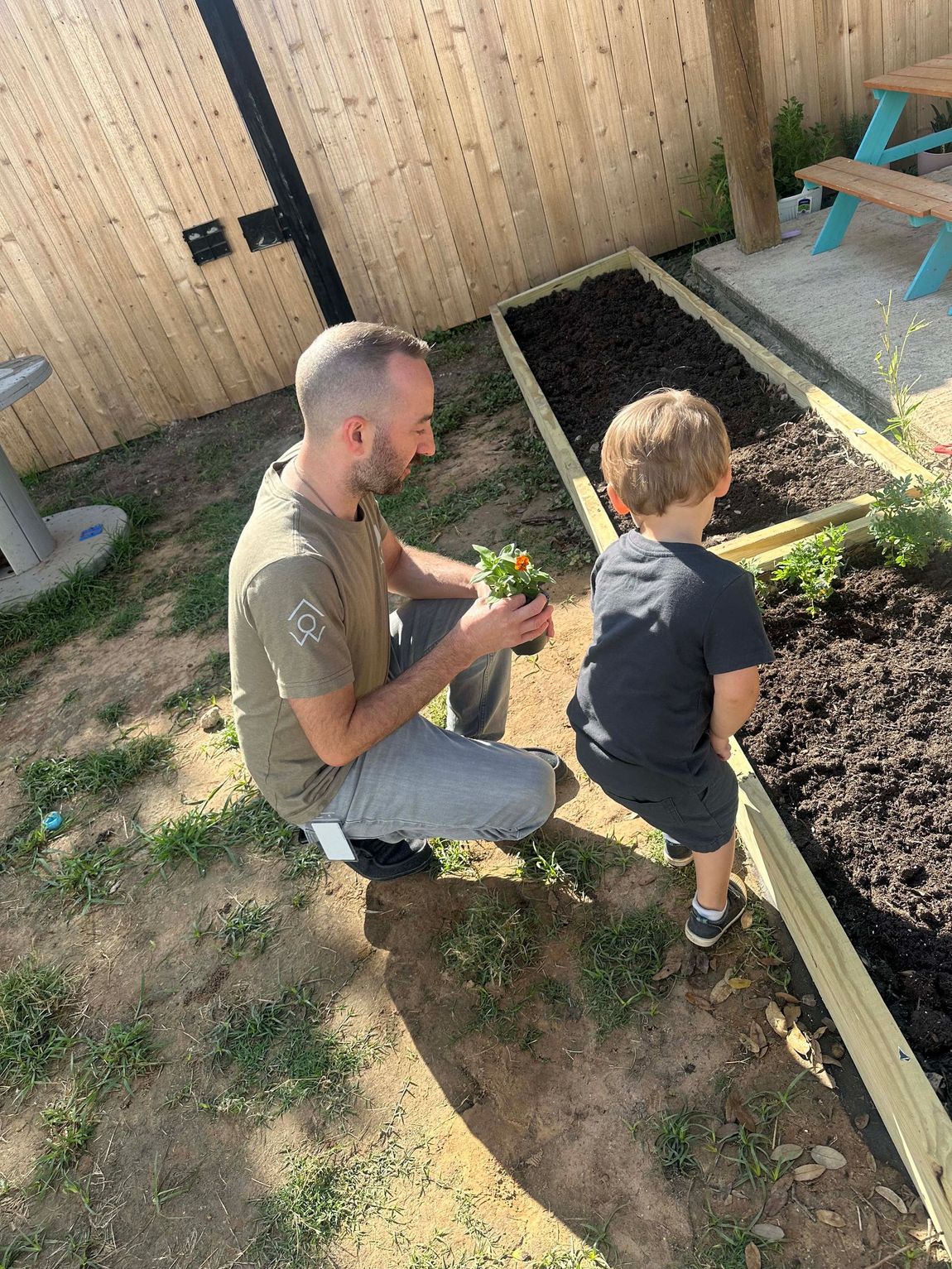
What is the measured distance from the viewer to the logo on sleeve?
2.17 m

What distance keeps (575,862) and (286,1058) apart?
102cm

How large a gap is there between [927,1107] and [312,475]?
2005 mm

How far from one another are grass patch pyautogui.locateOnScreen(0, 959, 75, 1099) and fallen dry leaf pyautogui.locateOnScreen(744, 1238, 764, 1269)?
2.06 metres

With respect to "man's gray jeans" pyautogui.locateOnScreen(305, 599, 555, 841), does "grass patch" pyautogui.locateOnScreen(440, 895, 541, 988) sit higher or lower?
lower

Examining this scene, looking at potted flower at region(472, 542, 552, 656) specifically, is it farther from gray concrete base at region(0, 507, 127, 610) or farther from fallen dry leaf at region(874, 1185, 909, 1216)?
gray concrete base at region(0, 507, 127, 610)

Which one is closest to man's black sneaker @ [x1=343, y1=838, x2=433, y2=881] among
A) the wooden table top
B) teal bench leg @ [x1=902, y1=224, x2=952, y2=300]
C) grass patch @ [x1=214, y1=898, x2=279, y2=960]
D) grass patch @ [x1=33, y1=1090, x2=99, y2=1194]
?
grass patch @ [x1=214, y1=898, x2=279, y2=960]

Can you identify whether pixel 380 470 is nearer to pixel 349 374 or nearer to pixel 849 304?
pixel 349 374

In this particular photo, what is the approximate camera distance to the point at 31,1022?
2.85m

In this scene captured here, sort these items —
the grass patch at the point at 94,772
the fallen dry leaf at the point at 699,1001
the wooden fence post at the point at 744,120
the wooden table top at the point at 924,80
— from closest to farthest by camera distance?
the fallen dry leaf at the point at 699,1001 < the grass patch at the point at 94,772 < the wooden table top at the point at 924,80 < the wooden fence post at the point at 744,120

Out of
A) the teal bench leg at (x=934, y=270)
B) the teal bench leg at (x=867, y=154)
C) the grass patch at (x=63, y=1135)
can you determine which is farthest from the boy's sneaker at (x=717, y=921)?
the teal bench leg at (x=867, y=154)

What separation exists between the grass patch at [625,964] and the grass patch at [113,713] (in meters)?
2.57

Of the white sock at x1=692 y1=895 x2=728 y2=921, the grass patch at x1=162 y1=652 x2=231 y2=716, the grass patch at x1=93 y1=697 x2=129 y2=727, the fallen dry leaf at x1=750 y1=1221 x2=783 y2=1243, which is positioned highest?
the white sock at x1=692 y1=895 x2=728 y2=921

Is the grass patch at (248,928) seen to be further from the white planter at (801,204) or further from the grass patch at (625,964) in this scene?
the white planter at (801,204)

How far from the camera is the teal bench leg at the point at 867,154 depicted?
16.5ft
